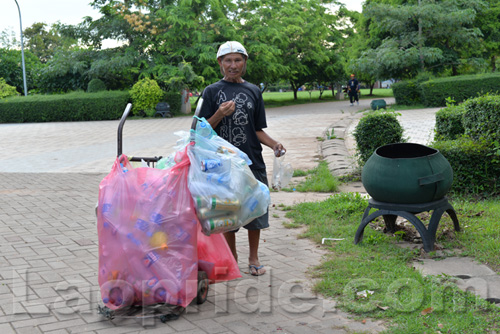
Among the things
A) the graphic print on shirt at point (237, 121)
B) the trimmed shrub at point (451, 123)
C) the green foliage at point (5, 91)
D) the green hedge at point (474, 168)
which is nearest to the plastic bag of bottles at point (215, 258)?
the graphic print on shirt at point (237, 121)

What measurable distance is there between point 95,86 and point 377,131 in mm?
21954

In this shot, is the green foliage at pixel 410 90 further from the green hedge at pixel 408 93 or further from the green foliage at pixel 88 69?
the green foliage at pixel 88 69

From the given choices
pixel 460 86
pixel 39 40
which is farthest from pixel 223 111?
pixel 39 40

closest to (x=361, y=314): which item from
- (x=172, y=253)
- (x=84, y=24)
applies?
(x=172, y=253)

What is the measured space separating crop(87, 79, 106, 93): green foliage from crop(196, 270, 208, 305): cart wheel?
2531 centimetres

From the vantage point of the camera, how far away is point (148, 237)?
11.3 feet

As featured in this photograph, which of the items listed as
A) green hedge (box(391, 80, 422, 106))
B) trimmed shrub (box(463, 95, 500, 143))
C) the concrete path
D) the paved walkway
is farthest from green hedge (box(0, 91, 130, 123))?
trimmed shrub (box(463, 95, 500, 143))

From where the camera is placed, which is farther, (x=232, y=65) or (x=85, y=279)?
(x=85, y=279)

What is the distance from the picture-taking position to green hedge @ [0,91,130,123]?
84.1ft

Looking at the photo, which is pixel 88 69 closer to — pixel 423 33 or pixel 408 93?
pixel 408 93

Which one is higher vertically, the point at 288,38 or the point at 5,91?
the point at 288,38

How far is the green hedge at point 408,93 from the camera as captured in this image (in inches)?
984

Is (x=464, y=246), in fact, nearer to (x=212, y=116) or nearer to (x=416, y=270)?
(x=416, y=270)

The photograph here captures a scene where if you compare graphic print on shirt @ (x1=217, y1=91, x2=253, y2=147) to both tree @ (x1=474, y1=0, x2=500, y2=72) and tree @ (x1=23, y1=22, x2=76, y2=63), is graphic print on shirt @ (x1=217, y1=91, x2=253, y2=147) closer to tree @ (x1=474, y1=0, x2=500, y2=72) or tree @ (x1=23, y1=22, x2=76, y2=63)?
tree @ (x1=474, y1=0, x2=500, y2=72)
